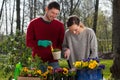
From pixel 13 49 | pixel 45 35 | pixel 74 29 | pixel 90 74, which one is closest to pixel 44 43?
pixel 45 35

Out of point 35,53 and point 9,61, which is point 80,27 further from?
point 9,61

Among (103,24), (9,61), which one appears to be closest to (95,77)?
(9,61)

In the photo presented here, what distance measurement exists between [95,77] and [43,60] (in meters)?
1.01

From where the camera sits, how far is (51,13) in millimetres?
3980

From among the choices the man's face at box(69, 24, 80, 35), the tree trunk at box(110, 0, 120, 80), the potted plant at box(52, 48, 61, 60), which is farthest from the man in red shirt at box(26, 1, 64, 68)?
the tree trunk at box(110, 0, 120, 80)

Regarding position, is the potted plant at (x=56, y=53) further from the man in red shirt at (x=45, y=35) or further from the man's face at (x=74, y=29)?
the man's face at (x=74, y=29)

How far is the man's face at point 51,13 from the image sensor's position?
3.95 meters

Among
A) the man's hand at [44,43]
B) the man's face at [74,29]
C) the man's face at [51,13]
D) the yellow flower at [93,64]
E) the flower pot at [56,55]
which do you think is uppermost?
the man's face at [51,13]

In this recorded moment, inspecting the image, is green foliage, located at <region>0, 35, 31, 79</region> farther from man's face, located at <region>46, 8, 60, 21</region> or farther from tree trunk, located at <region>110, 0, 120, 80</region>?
tree trunk, located at <region>110, 0, 120, 80</region>

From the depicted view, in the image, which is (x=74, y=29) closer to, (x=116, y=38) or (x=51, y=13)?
(x=51, y=13)

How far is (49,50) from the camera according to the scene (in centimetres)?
416

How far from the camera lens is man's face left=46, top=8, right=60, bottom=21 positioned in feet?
13.0

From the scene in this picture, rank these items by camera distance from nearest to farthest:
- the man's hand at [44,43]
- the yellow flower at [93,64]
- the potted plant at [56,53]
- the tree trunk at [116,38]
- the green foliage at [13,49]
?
1. the yellow flower at [93,64]
2. the potted plant at [56,53]
3. the man's hand at [44,43]
4. the green foliage at [13,49]
5. the tree trunk at [116,38]

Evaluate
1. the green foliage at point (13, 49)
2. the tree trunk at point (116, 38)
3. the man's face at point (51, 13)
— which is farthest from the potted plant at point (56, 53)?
the tree trunk at point (116, 38)
